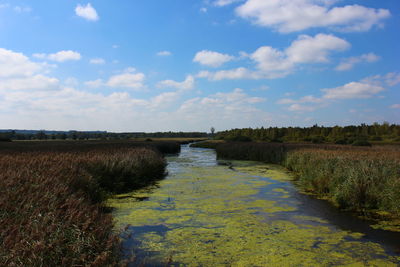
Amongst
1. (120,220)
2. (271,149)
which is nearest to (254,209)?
(120,220)

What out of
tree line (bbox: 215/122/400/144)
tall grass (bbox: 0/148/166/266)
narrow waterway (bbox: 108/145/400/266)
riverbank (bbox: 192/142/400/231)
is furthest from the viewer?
tree line (bbox: 215/122/400/144)

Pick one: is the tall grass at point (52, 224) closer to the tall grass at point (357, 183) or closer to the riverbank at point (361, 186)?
the riverbank at point (361, 186)

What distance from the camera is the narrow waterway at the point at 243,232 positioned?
4922mm

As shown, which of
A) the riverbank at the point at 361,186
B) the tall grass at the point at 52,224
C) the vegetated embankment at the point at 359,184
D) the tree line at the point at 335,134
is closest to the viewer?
the tall grass at the point at 52,224

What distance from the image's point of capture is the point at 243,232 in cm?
620

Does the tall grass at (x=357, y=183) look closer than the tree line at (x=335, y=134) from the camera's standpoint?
Yes

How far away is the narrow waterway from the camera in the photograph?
492cm

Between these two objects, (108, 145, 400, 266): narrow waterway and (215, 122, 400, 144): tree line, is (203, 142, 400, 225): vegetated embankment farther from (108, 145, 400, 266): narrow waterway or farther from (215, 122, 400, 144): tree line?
(215, 122, 400, 144): tree line

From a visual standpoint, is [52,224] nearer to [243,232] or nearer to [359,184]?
[243,232]

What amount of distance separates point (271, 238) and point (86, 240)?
370 cm

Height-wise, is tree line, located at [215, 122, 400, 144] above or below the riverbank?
above

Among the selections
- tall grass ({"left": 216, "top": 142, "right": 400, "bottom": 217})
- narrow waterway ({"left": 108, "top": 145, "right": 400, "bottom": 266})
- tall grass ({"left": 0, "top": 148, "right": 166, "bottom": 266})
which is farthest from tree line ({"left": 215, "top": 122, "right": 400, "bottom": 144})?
tall grass ({"left": 0, "top": 148, "right": 166, "bottom": 266})

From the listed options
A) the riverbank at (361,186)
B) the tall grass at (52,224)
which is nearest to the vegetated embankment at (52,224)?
the tall grass at (52,224)

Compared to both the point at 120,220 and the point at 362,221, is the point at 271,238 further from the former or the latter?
the point at 120,220
